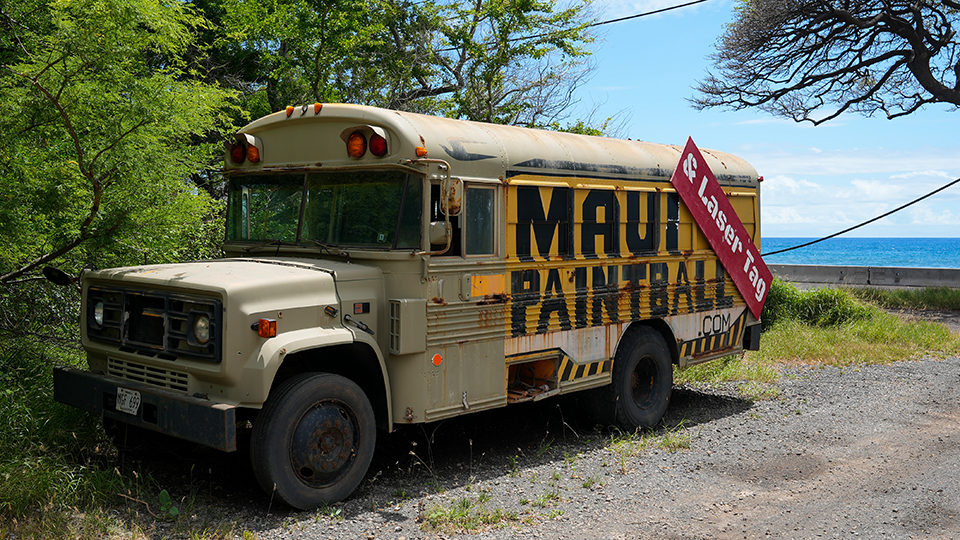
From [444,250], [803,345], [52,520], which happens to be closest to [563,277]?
[444,250]

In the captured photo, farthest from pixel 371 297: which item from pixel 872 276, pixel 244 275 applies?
pixel 872 276

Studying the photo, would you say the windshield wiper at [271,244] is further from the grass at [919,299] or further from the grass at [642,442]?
the grass at [919,299]

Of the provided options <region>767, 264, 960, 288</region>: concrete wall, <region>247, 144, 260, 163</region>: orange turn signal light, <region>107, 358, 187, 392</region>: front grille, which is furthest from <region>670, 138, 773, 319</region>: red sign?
<region>767, 264, 960, 288</region>: concrete wall

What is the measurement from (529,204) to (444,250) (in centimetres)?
117

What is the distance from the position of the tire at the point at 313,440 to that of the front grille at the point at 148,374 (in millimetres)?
598

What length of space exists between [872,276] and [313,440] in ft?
74.5

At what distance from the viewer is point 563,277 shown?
6895 mm

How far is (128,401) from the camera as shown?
5.27 metres

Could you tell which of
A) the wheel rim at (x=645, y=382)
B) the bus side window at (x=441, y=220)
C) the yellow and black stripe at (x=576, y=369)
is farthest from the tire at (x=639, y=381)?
the bus side window at (x=441, y=220)

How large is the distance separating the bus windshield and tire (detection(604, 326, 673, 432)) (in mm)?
2874

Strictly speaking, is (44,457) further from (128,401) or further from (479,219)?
(479,219)

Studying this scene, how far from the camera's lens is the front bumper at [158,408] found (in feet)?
15.6

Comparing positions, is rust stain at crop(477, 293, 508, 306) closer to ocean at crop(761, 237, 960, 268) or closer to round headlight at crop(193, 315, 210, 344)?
round headlight at crop(193, 315, 210, 344)

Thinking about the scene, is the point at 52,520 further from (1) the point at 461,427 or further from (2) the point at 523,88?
(2) the point at 523,88
